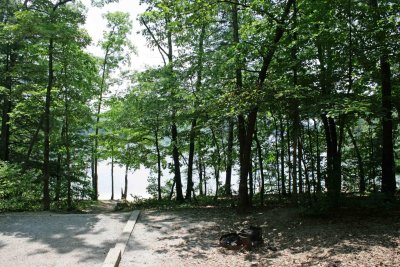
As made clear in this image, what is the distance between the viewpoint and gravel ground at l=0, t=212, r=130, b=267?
598 centimetres

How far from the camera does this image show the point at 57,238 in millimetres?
7434

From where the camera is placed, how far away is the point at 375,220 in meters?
7.12

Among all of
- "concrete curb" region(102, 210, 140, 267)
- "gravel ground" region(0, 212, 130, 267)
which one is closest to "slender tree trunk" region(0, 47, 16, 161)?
"gravel ground" region(0, 212, 130, 267)

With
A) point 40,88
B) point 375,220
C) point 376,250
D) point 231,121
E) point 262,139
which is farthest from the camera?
point 262,139

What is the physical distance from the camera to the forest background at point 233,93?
26.5 ft

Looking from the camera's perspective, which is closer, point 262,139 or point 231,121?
point 231,121

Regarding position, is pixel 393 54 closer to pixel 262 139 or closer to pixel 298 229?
pixel 298 229

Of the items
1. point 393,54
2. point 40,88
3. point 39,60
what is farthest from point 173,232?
point 39,60

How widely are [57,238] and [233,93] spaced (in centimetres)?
520

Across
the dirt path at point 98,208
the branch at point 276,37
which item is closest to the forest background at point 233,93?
the branch at point 276,37

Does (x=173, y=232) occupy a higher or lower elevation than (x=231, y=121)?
lower

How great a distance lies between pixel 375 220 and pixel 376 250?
5.76 feet

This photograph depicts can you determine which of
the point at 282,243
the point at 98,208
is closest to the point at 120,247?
the point at 282,243

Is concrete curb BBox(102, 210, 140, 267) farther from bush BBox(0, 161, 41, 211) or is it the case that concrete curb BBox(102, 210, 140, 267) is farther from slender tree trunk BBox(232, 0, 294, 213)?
bush BBox(0, 161, 41, 211)
